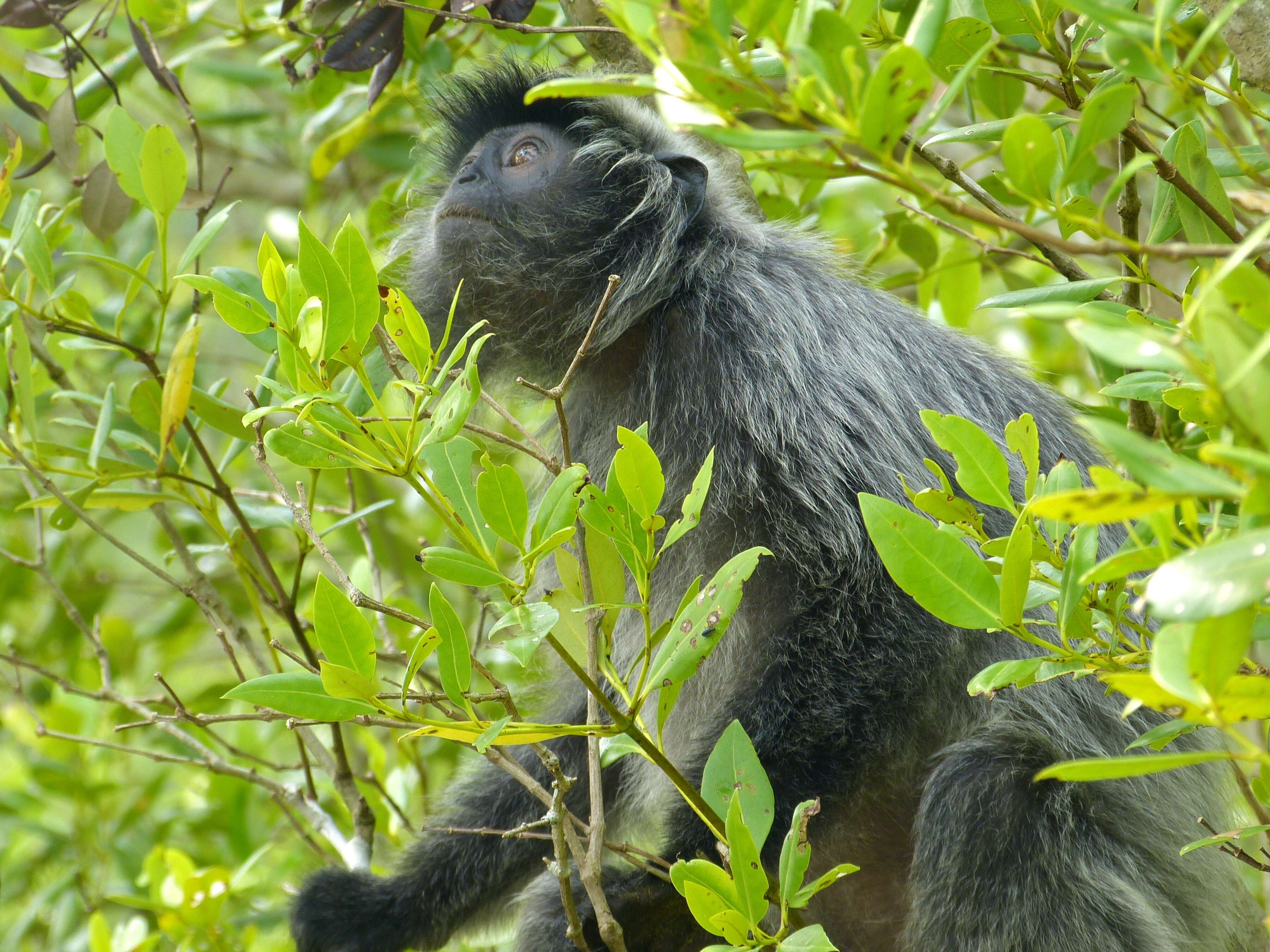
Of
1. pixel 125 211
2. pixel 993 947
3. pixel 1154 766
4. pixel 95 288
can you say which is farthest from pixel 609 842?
pixel 95 288

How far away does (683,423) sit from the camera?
2486 mm

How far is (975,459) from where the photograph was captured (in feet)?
3.89

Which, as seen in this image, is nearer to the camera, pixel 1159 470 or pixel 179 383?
pixel 1159 470

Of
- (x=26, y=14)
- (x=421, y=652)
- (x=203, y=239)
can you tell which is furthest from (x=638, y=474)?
(x=26, y=14)

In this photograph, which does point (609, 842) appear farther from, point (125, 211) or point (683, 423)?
point (125, 211)

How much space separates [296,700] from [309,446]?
256mm

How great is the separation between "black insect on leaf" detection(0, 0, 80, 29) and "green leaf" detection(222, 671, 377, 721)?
164 centimetres

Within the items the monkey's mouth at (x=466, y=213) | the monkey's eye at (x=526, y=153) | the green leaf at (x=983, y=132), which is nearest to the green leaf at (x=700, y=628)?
the green leaf at (x=983, y=132)

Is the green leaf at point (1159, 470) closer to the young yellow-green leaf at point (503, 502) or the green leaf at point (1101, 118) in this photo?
the green leaf at point (1101, 118)

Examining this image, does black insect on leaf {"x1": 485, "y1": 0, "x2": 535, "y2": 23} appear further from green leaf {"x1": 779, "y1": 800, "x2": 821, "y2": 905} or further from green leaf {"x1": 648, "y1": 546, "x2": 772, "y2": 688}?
green leaf {"x1": 779, "y1": 800, "x2": 821, "y2": 905}

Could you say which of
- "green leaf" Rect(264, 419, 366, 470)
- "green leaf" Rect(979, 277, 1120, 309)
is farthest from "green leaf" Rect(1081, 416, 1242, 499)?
"green leaf" Rect(264, 419, 366, 470)

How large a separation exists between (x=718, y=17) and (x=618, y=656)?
2.06 metres

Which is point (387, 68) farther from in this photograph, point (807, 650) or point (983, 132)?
point (807, 650)

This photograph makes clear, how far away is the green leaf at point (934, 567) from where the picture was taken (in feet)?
3.69
